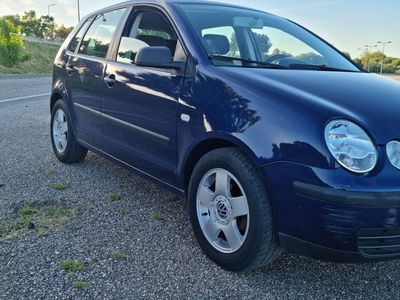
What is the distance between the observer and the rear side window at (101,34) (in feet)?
13.6

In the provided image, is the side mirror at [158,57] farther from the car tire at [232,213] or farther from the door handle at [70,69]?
the door handle at [70,69]

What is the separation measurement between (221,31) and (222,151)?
1.16 meters

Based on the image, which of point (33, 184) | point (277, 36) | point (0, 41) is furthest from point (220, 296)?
point (0, 41)

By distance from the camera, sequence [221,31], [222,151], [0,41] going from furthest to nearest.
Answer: [0,41], [221,31], [222,151]

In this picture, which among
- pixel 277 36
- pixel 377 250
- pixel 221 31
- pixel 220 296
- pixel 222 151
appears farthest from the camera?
pixel 277 36

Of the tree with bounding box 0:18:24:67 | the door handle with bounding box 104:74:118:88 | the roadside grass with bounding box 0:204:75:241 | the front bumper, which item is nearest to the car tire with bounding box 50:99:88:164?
the door handle with bounding box 104:74:118:88

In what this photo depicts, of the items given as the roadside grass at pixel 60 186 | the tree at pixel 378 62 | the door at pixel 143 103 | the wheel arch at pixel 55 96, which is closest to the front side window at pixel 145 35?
the door at pixel 143 103

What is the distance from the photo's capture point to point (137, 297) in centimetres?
243

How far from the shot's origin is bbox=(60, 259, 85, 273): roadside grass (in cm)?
268

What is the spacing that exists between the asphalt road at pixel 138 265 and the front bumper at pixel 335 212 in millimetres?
389

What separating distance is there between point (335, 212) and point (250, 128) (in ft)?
2.15

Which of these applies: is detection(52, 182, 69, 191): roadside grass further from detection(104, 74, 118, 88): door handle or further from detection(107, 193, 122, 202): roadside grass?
detection(104, 74, 118, 88): door handle

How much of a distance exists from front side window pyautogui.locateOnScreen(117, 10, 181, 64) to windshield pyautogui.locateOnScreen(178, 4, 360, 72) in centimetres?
21

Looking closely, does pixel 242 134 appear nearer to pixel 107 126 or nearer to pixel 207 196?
pixel 207 196
